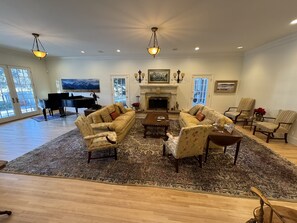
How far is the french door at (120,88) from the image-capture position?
23.3 ft

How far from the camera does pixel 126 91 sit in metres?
7.17

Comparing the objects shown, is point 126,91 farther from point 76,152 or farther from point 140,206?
point 140,206

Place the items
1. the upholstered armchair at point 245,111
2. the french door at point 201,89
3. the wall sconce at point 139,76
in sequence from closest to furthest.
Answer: the upholstered armchair at point 245,111 < the french door at point 201,89 < the wall sconce at point 139,76

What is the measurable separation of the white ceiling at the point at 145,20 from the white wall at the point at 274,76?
0.50 metres

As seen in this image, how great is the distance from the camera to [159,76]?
6.79 metres

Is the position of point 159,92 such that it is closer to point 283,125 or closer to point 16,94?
point 283,125

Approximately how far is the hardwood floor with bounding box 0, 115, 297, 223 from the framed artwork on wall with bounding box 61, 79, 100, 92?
5490 mm

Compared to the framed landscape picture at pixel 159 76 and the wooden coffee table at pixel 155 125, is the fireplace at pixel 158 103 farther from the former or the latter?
the wooden coffee table at pixel 155 125

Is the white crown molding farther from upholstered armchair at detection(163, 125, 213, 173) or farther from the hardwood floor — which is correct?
the hardwood floor

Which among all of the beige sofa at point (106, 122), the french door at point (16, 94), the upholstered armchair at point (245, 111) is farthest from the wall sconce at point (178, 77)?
the french door at point (16, 94)

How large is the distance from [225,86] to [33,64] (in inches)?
388

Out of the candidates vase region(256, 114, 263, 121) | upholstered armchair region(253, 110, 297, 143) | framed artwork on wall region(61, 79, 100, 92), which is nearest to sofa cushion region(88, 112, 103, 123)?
framed artwork on wall region(61, 79, 100, 92)

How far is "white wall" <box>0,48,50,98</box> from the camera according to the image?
5660mm

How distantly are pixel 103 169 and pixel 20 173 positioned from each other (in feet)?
5.04
